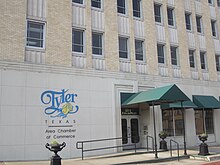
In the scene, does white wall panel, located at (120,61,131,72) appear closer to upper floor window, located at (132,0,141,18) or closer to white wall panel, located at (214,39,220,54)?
upper floor window, located at (132,0,141,18)

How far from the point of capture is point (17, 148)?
14.5 meters

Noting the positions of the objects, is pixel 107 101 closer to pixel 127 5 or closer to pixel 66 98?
pixel 66 98

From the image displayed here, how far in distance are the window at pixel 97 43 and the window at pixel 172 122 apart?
6940mm

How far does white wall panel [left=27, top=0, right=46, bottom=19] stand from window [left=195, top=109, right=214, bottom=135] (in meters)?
14.7

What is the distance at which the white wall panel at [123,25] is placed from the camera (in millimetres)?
19719

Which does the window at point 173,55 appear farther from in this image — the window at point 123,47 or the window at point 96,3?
the window at point 96,3

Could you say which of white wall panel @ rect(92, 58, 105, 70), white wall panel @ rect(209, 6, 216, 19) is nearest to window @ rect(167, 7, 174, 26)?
white wall panel @ rect(209, 6, 216, 19)

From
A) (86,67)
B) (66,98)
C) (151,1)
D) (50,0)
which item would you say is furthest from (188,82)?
(50,0)

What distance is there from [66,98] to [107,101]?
290cm

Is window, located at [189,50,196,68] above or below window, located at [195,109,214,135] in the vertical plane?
above

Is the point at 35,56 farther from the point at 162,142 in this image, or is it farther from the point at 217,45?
the point at 217,45

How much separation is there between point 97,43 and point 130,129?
6575mm

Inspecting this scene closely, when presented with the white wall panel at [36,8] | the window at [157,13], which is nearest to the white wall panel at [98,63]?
the white wall panel at [36,8]

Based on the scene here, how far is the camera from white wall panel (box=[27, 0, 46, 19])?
16453 mm
